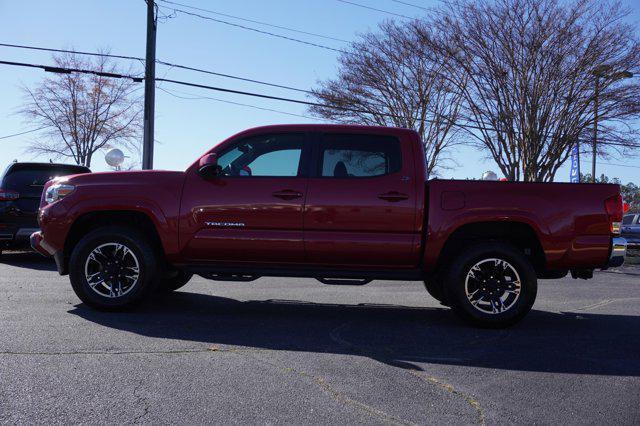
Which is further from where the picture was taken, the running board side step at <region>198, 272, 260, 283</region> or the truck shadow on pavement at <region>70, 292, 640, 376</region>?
the running board side step at <region>198, 272, 260, 283</region>

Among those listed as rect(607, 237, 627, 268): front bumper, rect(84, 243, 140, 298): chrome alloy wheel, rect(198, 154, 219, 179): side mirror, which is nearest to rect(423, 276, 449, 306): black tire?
rect(607, 237, 627, 268): front bumper

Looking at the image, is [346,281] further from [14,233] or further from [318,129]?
[14,233]

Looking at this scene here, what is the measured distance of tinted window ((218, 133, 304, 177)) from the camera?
591 cm

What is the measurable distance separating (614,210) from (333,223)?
2656 millimetres

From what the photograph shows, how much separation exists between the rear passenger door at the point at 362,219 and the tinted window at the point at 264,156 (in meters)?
→ 0.32

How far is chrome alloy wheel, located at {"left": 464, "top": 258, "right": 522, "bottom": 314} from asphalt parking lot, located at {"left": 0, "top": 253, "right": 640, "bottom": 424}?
0.26 m

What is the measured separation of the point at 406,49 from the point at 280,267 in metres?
18.4

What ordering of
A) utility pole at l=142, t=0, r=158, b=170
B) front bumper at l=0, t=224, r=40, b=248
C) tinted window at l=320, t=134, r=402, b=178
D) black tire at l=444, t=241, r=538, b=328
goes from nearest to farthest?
black tire at l=444, t=241, r=538, b=328 → tinted window at l=320, t=134, r=402, b=178 → front bumper at l=0, t=224, r=40, b=248 → utility pole at l=142, t=0, r=158, b=170

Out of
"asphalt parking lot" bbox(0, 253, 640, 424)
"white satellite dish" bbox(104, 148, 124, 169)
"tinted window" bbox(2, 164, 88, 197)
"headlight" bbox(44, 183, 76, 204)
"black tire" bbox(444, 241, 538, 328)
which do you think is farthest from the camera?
"white satellite dish" bbox(104, 148, 124, 169)

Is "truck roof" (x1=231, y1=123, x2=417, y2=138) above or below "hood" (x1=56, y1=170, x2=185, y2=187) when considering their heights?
above

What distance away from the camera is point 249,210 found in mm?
5746

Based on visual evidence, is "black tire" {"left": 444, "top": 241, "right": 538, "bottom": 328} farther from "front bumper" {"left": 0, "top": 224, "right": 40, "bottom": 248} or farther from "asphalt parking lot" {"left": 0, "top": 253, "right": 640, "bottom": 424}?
"front bumper" {"left": 0, "top": 224, "right": 40, "bottom": 248}

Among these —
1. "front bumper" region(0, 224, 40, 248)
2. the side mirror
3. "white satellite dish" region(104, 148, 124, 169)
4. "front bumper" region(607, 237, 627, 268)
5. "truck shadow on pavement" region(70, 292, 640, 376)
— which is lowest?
"truck shadow on pavement" region(70, 292, 640, 376)

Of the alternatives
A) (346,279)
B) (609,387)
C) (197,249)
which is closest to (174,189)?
(197,249)
